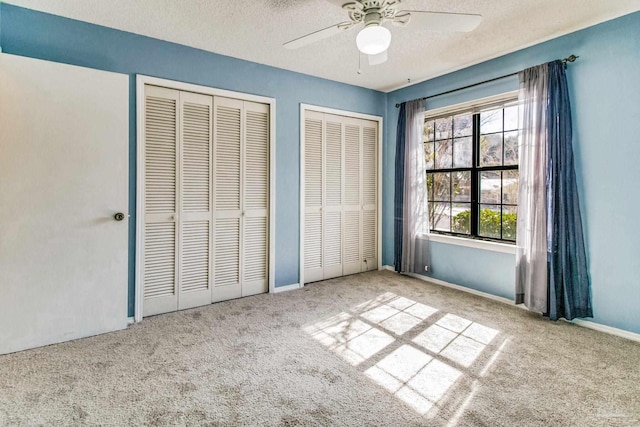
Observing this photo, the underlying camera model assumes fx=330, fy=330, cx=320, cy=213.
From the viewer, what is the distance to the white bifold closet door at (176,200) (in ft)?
9.96

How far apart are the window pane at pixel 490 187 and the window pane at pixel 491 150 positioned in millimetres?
119

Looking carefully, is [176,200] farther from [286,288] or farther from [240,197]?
[286,288]

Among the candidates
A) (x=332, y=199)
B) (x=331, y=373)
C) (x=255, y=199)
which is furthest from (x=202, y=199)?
(x=331, y=373)

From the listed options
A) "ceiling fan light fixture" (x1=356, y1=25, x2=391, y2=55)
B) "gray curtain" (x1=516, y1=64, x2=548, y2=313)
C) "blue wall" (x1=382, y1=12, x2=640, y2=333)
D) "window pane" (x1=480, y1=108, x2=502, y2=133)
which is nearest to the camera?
"ceiling fan light fixture" (x1=356, y1=25, x2=391, y2=55)

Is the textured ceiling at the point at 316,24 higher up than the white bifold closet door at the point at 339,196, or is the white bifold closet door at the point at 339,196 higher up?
the textured ceiling at the point at 316,24

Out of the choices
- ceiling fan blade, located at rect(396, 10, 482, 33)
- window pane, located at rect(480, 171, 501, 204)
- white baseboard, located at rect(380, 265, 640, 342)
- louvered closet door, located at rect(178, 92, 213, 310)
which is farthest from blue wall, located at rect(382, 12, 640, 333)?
louvered closet door, located at rect(178, 92, 213, 310)

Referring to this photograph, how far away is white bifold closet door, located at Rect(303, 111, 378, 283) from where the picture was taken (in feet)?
13.5

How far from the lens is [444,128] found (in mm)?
4090

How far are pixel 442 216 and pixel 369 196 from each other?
1.03 meters

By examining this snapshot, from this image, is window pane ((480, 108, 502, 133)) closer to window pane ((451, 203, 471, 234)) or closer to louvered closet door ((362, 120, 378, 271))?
window pane ((451, 203, 471, 234))

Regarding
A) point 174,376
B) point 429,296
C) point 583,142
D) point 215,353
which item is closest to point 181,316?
point 215,353

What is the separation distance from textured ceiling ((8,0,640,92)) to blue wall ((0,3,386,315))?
10 centimetres

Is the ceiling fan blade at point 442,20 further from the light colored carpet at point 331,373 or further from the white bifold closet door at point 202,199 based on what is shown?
the light colored carpet at point 331,373

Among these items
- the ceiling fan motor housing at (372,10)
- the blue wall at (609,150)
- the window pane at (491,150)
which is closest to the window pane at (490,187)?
the window pane at (491,150)
